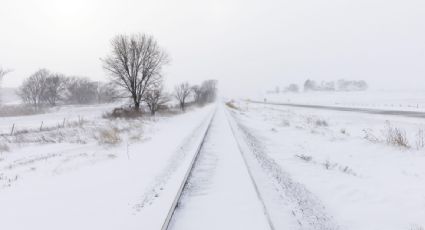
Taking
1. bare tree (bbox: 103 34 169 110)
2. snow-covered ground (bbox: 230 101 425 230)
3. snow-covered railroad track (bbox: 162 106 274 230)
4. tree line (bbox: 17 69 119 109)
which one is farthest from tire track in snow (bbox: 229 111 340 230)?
tree line (bbox: 17 69 119 109)

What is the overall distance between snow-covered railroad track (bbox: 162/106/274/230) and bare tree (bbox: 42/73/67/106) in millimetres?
101183

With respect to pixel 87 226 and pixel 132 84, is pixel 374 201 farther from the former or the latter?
pixel 132 84

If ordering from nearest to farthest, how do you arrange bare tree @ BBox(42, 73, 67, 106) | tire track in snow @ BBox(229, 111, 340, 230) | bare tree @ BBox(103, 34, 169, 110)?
1. tire track in snow @ BBox(229, 111, 340, 230)
2. bare tree @ BBox(103, 34, 169, 110)
3. bare tree @ BBox(42, 73, 67, 106)

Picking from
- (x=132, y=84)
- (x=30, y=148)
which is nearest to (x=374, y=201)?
(x=30, y=148)

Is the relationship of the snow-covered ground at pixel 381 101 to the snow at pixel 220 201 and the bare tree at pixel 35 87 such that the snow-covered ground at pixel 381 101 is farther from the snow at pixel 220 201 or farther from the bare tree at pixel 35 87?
the bare tree at pixel 35 87

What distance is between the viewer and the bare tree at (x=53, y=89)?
91562 millimetres

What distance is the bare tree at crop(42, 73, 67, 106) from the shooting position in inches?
3605

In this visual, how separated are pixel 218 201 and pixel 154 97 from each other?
38.2 metres

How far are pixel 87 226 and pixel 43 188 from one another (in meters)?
3.03

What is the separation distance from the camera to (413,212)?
4.75m

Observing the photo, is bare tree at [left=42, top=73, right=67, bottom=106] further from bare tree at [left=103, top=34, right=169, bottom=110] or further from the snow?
the snow

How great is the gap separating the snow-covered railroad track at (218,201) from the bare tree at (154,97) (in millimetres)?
33873

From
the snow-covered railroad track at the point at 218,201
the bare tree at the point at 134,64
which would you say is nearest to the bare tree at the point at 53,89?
the bare tree at the point at 134,64

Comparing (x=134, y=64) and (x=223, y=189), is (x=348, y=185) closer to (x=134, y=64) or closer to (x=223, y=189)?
(x=223, y=189)
